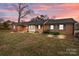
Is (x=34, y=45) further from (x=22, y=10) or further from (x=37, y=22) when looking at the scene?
(x=22, y=10)

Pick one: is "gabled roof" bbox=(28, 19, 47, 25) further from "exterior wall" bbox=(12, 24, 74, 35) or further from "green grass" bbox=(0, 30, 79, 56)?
"green grass" bbox=(0, 30, 79, 56)

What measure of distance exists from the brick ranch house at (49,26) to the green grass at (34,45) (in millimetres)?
79

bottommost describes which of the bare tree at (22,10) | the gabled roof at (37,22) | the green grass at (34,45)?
the green grass at (34,45)

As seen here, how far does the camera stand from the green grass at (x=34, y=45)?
6344 mm

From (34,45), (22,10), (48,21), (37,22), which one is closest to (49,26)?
(48,21)

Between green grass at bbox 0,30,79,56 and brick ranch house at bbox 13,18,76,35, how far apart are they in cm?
8

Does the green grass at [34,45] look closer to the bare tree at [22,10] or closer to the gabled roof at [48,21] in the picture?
the gabled roof at [48,21]

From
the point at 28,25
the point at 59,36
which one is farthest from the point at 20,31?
the point at 59,36

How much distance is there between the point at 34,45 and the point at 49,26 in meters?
0.35

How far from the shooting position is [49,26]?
643 centimetres

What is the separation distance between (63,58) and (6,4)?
3.72 ft

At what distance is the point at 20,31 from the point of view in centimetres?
645

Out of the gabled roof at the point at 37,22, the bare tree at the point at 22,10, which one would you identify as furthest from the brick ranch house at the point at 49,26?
the bare tree at the point at 22,10

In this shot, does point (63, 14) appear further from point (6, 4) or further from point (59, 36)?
point (6, 4)
